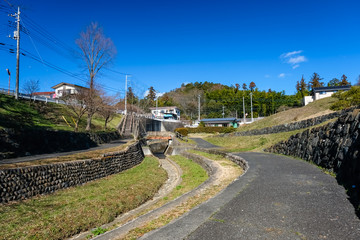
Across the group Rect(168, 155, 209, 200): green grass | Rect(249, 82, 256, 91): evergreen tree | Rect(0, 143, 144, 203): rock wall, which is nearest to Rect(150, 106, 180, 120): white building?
Rect(249, 82, 256, 91): evergreen tree

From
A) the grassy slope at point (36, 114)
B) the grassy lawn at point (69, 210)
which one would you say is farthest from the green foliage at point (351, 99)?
the grassy slope at point (36, 114)

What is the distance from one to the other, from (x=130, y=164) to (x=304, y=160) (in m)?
12.5

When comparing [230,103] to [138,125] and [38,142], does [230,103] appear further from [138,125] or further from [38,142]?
[38,142]

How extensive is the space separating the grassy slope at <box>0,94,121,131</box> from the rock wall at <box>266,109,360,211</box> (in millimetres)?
20591

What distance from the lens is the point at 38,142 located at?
14703mm

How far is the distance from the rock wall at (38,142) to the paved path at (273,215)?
1209 centimetres

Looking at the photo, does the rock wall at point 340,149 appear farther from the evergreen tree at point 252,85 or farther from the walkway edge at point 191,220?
the evergreen tree at point 252,85

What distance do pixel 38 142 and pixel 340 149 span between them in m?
16.8

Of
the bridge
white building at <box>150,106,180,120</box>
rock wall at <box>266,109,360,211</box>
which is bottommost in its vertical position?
rock wall at <box>266,109,360,211</box>

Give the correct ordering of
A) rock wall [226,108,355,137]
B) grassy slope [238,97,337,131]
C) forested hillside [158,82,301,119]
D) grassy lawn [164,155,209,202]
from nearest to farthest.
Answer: grassy lawn [164,155,209,202], rock wall [226,108,355,137], grassy slope [238,97,337,131], forested hillside [158,82,301,119]

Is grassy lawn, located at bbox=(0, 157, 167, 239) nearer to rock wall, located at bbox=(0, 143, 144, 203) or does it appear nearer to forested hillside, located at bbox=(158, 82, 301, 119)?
rock wall, located at bbox=(0, 143, 144, 203)

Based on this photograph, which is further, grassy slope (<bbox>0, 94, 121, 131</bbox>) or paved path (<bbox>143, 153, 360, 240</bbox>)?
grassy slope (<bbox>0, 94, 121, 131</bbox>)

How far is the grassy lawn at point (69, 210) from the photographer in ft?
20.9

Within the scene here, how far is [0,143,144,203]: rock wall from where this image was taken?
802cm
